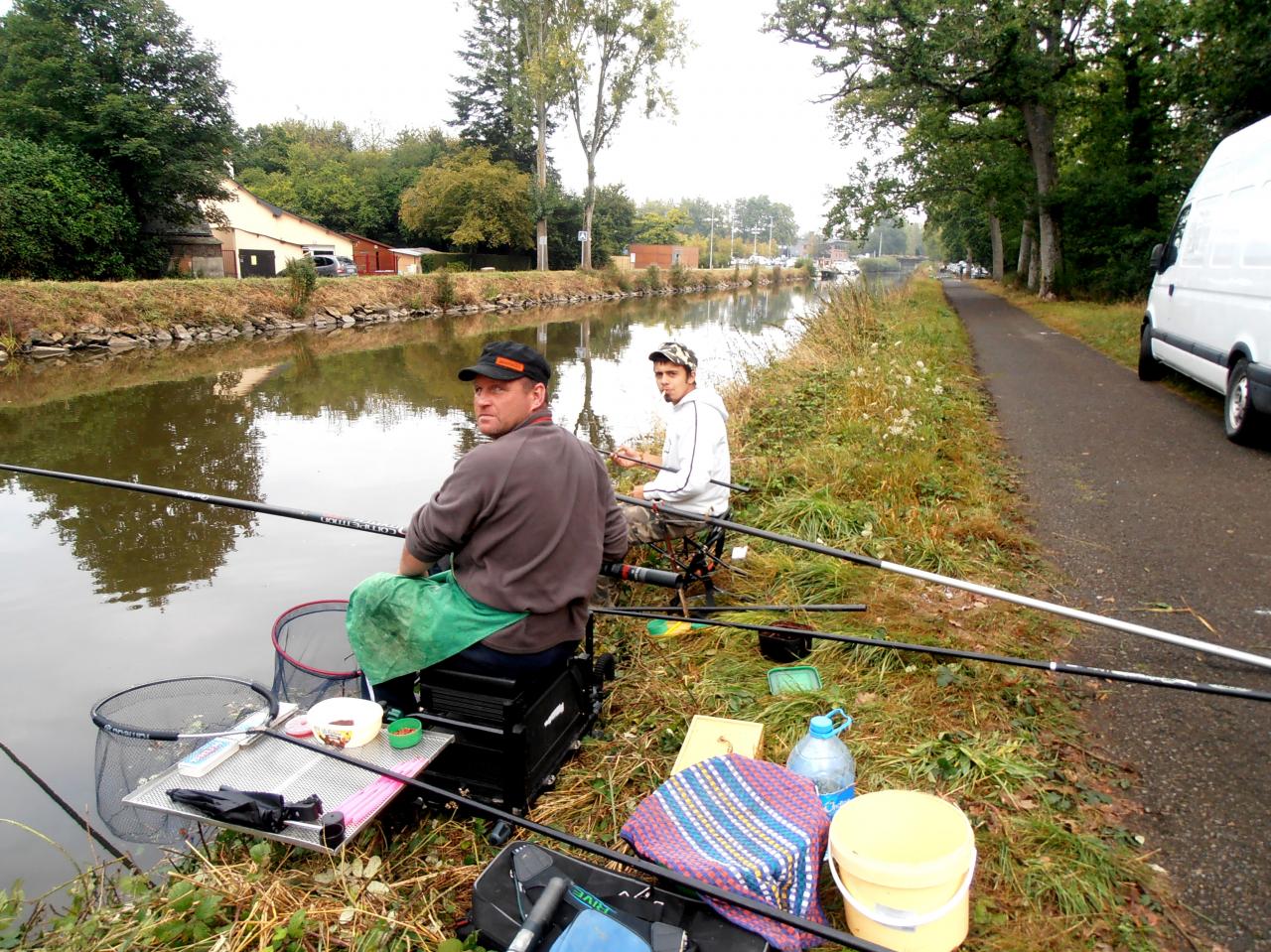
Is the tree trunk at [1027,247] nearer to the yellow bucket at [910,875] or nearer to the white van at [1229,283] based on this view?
the white van at [1229,283]

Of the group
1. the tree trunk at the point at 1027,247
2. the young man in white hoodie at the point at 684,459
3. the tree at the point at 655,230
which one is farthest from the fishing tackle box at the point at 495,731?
the tree at the point at 655,230

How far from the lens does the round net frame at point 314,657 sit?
12.0 ft

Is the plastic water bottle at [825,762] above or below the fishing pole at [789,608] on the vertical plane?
below

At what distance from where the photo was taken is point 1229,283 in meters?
7.49

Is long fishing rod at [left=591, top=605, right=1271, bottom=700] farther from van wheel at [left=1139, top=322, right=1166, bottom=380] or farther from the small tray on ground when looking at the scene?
van wheel at [left=1139, top=322, right=1166, bottom=380]

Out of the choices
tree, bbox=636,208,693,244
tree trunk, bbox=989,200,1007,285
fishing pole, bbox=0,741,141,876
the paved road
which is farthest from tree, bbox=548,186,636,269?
fishing pole, bbox=0,741,141,876

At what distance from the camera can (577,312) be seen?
35.0 metres

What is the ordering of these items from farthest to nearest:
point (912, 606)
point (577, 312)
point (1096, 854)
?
point (577, 312), point (912, 606), point (1096, 854)

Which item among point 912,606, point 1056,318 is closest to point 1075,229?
point 1056,318

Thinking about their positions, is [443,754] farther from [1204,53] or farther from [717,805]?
[1204,53]

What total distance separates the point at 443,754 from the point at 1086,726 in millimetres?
2403

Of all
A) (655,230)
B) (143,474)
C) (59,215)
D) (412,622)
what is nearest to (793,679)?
(412,622)

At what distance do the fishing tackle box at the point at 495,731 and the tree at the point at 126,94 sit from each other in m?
30.2

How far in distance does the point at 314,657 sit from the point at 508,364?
68.0 inches
